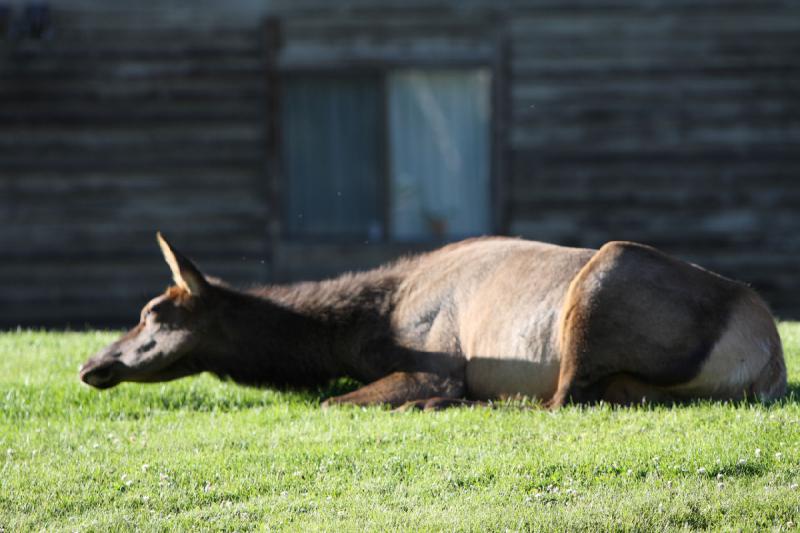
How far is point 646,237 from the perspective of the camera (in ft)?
44.0

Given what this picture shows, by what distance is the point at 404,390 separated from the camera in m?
7.26

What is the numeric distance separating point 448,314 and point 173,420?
1.79 metres

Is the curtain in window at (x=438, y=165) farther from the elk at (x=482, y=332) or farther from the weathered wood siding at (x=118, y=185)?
the elk at (x=482, y=332)

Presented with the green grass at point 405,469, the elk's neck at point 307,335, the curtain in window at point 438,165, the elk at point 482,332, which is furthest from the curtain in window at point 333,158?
the green grass at point 405,469

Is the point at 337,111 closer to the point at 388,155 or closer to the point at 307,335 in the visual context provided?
the point at 388,155

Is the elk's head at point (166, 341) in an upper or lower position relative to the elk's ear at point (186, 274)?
lower

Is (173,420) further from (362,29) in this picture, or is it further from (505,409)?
(362,29)

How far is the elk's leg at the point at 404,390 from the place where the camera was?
7172mm

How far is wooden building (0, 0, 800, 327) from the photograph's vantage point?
43.3 ft

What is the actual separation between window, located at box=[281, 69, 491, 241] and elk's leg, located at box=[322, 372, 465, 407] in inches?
245

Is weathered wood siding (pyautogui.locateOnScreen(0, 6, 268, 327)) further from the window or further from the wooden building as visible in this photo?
the window

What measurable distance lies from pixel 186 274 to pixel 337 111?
591 centimetres

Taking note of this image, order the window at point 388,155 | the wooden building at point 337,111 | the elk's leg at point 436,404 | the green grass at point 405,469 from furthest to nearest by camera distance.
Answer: the window at point 388,155 < the wooden building at point 337,111 < the elk's leg at point 436,404 < the green grass at point 405,469

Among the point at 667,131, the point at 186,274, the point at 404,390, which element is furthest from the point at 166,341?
the point at 667,131
